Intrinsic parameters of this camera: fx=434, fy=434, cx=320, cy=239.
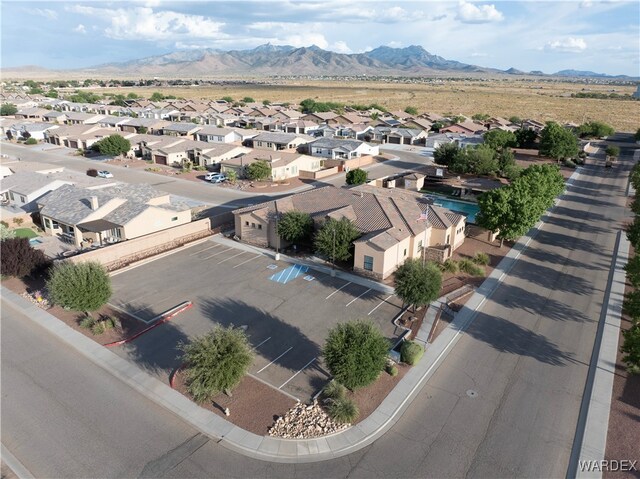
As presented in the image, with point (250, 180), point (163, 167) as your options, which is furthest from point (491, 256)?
point (163, 167)

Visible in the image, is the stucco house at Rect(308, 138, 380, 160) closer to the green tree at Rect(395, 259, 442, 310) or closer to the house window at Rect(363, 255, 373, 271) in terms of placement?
the house window at Rect(363, 255, 373, 271)

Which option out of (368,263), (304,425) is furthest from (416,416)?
(368,263)

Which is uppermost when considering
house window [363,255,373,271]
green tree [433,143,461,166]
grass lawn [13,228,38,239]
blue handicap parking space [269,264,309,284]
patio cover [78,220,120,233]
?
green tree [433,143,461,166]

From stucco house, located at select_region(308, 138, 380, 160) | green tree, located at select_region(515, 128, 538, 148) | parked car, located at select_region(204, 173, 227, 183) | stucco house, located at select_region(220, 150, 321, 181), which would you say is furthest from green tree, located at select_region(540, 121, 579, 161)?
parked car, located at select_region(204, 173, 227, 183)

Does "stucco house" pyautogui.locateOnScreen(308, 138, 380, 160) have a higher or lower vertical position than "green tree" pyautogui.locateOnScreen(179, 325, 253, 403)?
higher

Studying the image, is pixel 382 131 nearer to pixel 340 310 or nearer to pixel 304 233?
pixel 304 233

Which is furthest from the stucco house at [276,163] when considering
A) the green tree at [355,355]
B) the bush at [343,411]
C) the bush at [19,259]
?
the bush at [343,411]

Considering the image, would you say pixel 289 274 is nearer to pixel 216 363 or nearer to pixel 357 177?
pixel 216 363
